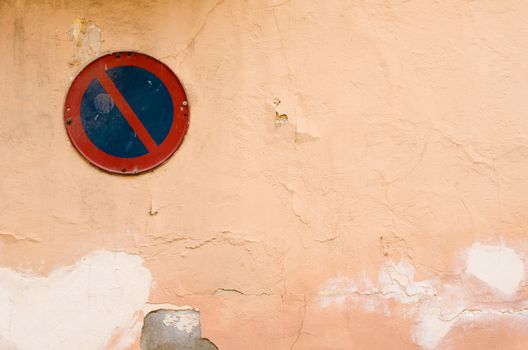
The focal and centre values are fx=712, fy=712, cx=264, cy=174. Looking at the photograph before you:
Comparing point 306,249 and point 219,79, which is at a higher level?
point 219,79

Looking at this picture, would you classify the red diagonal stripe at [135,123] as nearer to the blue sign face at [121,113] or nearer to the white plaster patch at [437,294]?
the blue sign face at [121,113]

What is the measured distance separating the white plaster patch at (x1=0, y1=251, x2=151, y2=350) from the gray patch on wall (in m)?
0.04

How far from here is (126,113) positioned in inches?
89.4

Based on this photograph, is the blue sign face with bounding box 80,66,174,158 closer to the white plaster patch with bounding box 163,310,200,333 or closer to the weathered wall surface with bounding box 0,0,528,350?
the weathered wall surface with bounding box 0,0,528,350

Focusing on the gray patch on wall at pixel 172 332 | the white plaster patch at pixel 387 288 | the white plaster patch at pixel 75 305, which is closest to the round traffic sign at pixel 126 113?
the white plaster patch at pixel 75 305

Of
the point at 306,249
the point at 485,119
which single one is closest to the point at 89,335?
the point at 306,249

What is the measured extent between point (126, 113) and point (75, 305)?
2.04 feet

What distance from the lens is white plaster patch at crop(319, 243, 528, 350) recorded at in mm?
2270

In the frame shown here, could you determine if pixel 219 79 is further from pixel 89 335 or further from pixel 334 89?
pixel 89 335

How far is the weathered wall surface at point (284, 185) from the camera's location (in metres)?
2.24

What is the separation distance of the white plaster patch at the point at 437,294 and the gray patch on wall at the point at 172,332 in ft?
1.33

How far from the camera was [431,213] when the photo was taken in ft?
7.61

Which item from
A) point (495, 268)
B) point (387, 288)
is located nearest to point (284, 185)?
point (387, 288)

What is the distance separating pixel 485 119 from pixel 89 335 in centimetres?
146
